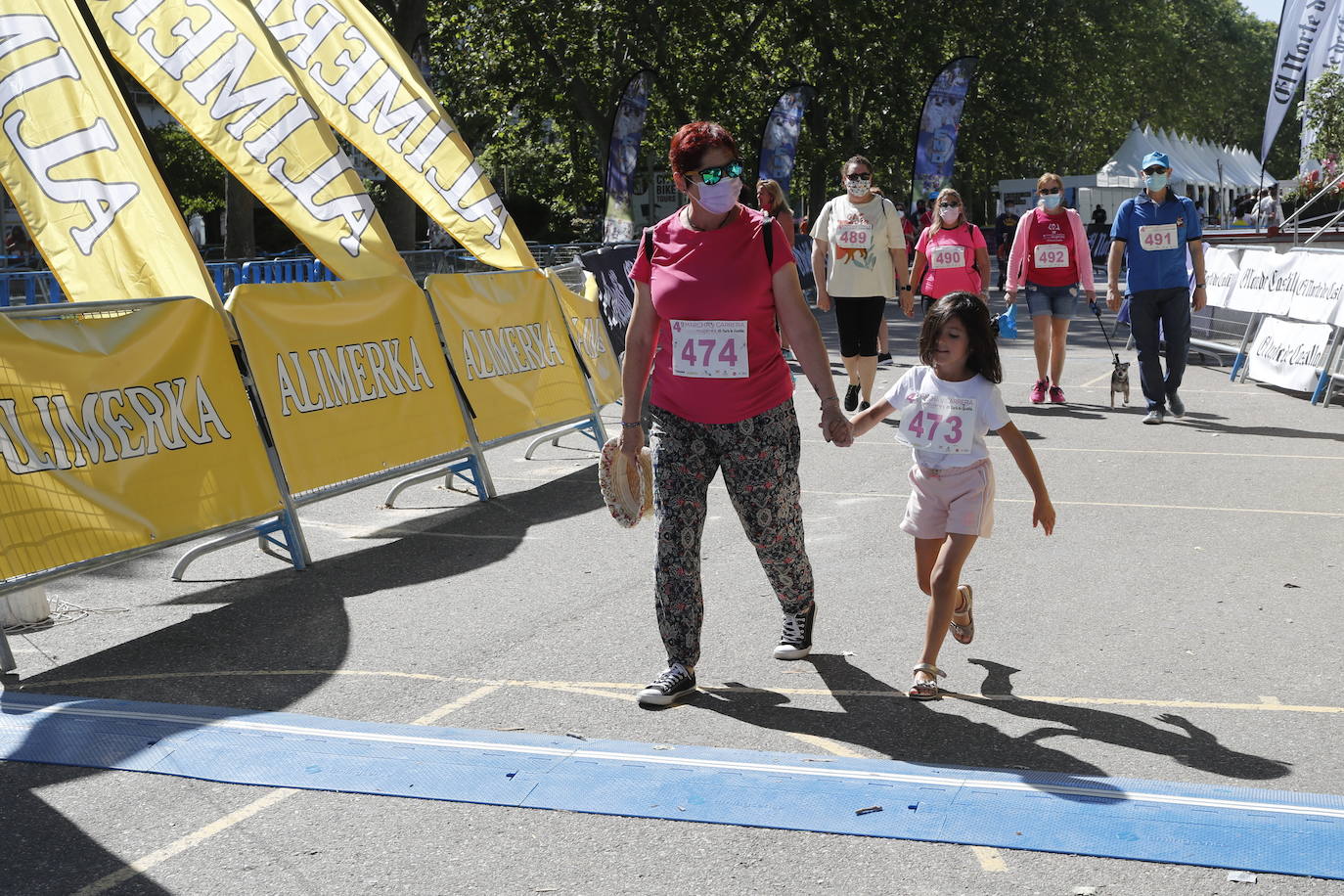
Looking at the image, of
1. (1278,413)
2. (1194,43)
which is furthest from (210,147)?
(1194,43)

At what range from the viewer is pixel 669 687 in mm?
5137

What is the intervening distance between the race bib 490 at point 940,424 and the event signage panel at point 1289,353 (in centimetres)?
905

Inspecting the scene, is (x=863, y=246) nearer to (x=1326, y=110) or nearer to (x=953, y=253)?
(x=953, y=253)

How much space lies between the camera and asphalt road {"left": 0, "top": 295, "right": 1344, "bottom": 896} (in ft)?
12.6

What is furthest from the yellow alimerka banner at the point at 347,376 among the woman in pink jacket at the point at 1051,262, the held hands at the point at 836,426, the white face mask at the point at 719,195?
the woman in pink jacket at the point at 1051,262

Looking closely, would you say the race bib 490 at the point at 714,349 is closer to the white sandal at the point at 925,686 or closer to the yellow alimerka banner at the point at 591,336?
the white sandal at the point at 925,686

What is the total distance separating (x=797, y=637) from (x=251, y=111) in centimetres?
564

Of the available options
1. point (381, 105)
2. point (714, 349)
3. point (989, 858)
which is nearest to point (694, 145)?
point (714, 349)

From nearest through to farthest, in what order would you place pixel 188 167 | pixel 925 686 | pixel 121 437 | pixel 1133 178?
1. pixel 925 686
2. pixel 121 437
3. pixel 188 167
4. pixel 1133 178

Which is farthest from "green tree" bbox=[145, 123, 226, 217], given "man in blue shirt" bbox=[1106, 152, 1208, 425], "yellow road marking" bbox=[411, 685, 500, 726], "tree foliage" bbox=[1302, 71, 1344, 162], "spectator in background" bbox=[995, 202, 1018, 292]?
"yellow road marking" bbox=[411, 685, 500, 726]

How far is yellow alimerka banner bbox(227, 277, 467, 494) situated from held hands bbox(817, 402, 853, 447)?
3490 mm

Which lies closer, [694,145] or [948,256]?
[694,145]

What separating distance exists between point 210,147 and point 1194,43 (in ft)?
248

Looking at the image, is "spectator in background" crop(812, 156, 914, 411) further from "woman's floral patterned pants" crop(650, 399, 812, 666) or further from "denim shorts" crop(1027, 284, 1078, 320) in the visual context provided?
"woman's floral patterned pants" crop(650, 399, 812, 666)
